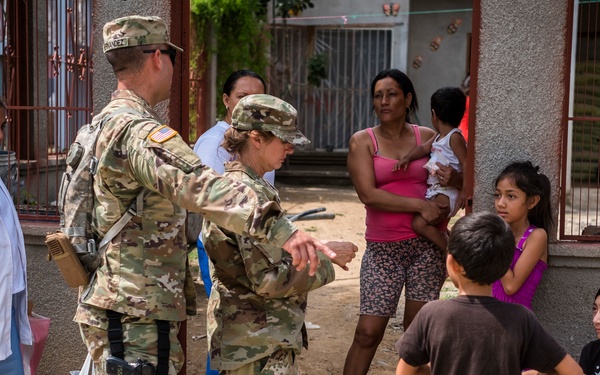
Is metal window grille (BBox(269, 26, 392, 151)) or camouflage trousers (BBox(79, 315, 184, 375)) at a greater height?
metal window grille (BBox(269, 26, 392, 151))

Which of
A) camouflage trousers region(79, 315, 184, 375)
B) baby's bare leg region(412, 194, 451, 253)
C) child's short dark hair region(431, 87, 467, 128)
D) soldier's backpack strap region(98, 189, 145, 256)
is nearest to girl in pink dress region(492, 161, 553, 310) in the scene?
baby's bare leg region(412, 194, 451, 253)

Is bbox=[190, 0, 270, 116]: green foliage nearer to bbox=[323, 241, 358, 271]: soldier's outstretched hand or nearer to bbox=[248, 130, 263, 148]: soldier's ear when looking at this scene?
bbox=[248, 130, 263, 148]: soldier's ear

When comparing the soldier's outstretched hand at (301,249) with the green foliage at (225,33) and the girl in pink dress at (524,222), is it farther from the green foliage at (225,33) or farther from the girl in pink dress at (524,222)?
the green foliage at (225,33)

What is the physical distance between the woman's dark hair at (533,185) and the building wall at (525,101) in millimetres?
175

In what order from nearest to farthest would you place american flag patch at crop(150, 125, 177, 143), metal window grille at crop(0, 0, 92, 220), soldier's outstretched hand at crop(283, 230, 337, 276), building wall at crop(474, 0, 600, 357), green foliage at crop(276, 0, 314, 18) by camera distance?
soldier's outstretched hand at crop(283, 230, 337, 276) < american flag patch at crop(150, 125, 177, 143) < building wall at crop(474, 0, 600, 357) < metal window grille at crop(0, 0, 92, 220) < green foliage at crop(276, 0, 314, 18)

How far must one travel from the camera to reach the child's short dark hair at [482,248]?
2645mm

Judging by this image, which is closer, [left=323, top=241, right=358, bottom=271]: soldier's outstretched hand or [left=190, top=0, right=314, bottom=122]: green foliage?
[left=323, top=241, right=358, bottom=271]: soldier's outstretched hand

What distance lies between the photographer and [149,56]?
3.01 m

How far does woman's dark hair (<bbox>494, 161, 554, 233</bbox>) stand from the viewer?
148 inches

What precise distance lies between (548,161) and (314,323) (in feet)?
9.99

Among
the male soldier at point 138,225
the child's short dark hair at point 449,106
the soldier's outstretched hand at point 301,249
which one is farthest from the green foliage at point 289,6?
the soldier's outstretched hand at point 301,249

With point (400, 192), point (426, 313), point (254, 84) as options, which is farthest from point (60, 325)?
point (426, 313)

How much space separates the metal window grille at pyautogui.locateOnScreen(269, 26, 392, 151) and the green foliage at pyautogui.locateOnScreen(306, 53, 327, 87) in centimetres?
42

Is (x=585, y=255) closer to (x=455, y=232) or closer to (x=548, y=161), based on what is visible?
(x=548, y=161)
